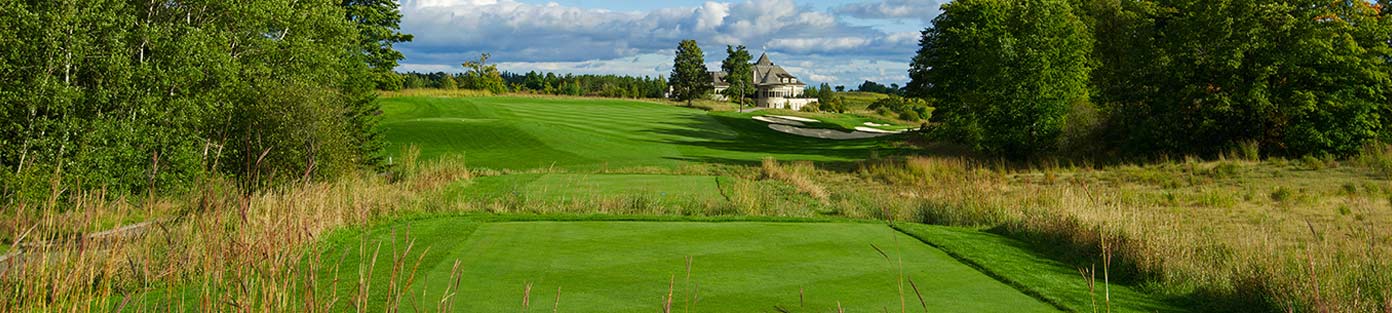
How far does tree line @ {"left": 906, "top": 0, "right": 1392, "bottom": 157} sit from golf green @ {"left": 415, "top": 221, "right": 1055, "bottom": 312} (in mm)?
21595

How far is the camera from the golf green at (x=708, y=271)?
22.6ft

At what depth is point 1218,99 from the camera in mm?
27484

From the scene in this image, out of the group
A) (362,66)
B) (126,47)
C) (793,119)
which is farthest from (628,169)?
(793,119)

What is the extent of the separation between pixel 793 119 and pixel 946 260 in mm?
55075

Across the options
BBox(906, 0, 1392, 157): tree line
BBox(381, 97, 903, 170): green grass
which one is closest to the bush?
BBox(381, 97, 903, 170): green grass

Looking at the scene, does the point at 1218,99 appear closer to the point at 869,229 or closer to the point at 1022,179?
the point at 1022,179

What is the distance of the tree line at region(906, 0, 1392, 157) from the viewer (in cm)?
2655

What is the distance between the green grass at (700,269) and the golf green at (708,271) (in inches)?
0.5

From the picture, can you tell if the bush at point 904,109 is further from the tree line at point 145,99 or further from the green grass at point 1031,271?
the green grass at point 1031,271

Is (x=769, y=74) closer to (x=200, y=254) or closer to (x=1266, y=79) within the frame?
(x=1266, y=79)

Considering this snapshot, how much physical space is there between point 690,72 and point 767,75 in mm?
28626

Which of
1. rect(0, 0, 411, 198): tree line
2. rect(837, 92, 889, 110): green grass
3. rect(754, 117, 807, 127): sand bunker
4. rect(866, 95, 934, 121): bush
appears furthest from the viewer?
rect(837, 92, 889, 110): green grass

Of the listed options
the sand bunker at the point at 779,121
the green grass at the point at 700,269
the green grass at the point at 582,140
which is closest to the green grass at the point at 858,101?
the sand bunker at the point at 779,121

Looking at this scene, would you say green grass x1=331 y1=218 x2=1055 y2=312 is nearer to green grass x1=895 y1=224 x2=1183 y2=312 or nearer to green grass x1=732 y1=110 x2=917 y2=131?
green grass x1=895 y1=224 x2=1183 y2=312
